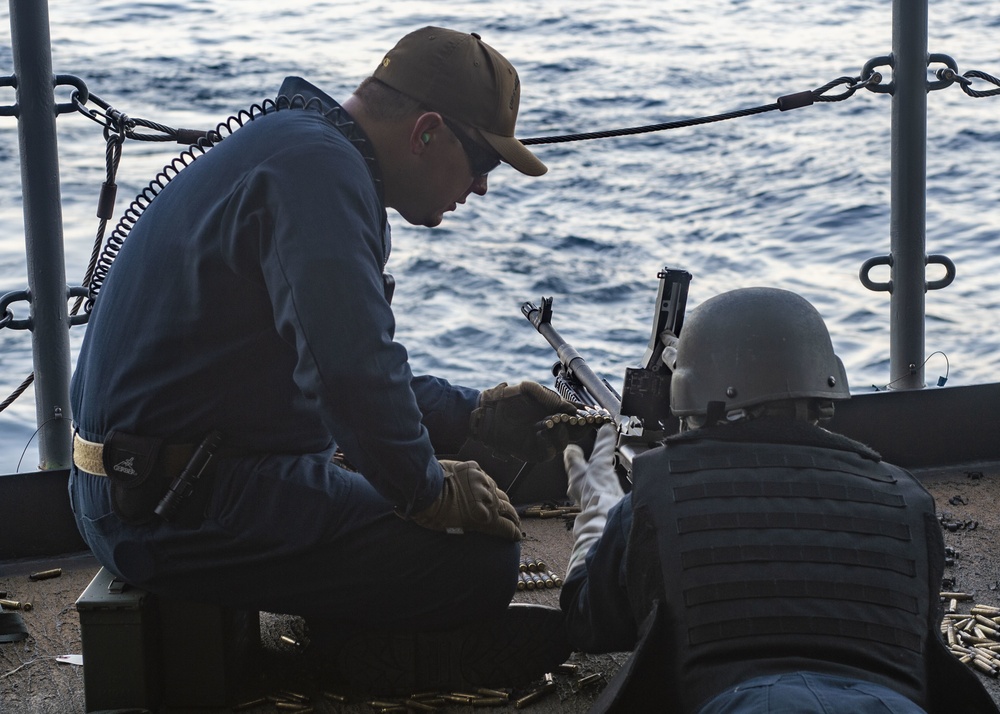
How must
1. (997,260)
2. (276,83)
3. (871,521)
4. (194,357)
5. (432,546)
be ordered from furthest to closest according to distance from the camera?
(276,83)
(997,260)
(432,546)
(194,357)
(871,521)

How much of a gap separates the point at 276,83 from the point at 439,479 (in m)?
15.4

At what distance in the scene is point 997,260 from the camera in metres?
13.0

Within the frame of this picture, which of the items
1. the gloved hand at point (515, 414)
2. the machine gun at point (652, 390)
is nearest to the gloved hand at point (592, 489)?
the machine gun at point (652, 390)

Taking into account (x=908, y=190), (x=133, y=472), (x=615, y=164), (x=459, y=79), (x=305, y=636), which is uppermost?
(x=459, y=79)

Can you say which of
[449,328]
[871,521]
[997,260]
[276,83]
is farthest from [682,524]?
[276,83]

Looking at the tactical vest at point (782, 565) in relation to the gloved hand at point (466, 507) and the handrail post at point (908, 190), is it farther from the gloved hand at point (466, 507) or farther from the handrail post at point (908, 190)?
the handrail post at point (908, 190)

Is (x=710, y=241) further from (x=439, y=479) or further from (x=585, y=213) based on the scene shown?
(x=439, y=479)

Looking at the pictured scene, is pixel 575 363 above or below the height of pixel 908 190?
below

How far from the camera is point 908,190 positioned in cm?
438

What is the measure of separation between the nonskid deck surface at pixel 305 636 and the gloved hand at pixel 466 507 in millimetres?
443

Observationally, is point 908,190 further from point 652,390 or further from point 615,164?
point 615,164

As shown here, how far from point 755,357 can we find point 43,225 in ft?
8.10

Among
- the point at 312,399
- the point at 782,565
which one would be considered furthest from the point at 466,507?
the point at 782,565

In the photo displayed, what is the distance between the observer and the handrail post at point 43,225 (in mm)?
3674
